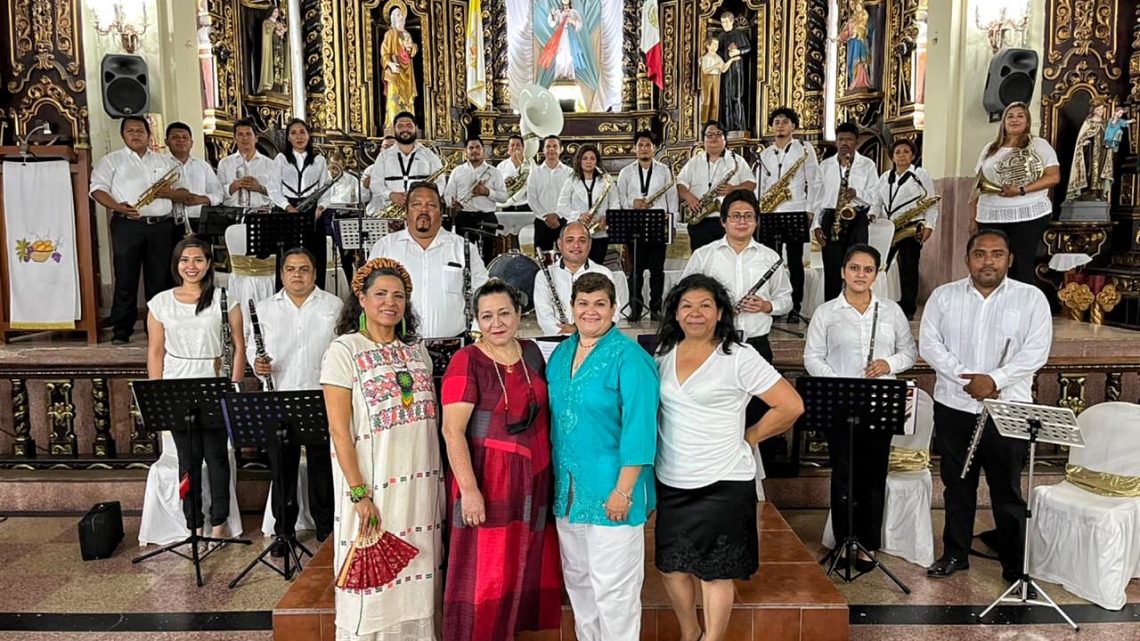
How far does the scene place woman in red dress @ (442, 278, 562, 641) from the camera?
3.25 m

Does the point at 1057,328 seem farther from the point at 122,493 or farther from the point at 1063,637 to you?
the point at 122,493

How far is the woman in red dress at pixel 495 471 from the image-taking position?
3.25 m

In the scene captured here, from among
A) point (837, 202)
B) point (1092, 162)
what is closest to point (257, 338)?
point (837, 202)

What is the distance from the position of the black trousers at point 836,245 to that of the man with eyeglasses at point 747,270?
8.25 feet

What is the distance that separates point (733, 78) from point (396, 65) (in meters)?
4.89

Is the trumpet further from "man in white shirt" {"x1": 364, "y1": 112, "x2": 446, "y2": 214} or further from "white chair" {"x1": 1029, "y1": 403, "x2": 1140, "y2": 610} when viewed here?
"white chair" {"x1": 1029, "y1": 403, "x2": 1140, "y2": 610}

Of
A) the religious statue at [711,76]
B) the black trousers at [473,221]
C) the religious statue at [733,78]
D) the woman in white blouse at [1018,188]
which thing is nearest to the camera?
the woman in white blouse at [1018,188]

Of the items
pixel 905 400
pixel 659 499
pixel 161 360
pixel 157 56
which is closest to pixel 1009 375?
pixel 905 400

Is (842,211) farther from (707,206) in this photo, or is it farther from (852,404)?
(852,404)

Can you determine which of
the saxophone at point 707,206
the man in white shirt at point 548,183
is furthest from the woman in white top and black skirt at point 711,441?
the man in white shirt at point 548,183

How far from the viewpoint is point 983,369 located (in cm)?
439

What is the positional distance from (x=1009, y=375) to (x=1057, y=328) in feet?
10.6

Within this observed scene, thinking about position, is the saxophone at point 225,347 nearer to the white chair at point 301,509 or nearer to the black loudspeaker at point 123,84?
the white chair at point 301,509

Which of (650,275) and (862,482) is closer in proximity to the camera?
(862,482)
